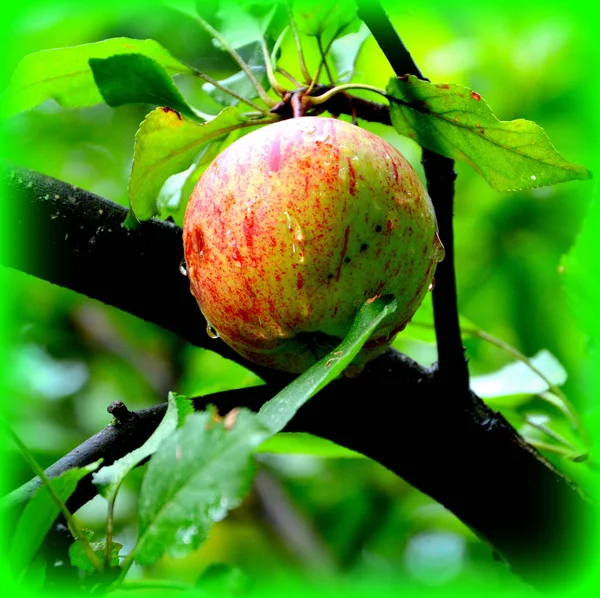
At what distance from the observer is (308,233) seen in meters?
0.53

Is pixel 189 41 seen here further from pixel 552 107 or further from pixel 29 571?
pixel 29 571

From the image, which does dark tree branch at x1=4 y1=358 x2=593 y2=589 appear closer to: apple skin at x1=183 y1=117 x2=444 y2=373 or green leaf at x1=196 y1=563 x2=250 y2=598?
apple skin at x1=183 y1=117 x2=444 y2=373

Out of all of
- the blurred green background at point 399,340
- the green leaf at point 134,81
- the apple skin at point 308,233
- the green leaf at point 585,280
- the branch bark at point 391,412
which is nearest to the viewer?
the apple skin at point 308,233

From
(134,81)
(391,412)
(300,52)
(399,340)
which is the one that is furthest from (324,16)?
(399,340)

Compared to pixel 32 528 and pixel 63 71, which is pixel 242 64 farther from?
pixel 32 528

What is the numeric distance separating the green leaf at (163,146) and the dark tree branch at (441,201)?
14 cm

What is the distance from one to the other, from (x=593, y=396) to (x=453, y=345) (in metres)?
0.38

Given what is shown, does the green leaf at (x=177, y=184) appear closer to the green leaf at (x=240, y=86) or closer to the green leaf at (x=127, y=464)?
the green leaf at (x=240, y=86)

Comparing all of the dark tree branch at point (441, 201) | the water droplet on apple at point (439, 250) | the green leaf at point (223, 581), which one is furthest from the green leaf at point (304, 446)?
the green leaf at point (223, 581)

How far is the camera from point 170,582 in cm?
45

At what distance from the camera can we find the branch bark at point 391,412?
74 centimetres

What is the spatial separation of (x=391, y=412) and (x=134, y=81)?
0.43m

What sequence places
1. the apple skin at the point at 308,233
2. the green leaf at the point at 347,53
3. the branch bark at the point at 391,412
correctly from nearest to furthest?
the apple skin at the point at 308,233, the branch bark at the point at 391,412, the green leaf at the point at 347,53

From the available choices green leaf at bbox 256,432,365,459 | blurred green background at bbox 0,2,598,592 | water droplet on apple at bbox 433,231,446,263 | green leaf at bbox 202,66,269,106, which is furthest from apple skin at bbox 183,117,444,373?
blurred green background at bbox 0,2,598,592
